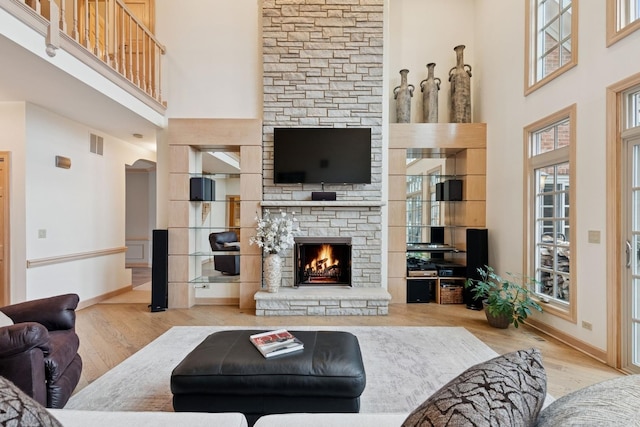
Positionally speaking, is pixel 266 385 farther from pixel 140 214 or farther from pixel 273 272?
pixel 140 214

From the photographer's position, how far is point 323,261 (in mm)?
4773

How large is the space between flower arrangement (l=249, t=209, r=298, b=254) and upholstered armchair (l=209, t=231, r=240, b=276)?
0.38m

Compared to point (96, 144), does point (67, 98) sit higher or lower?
higher

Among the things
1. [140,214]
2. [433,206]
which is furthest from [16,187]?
[433,206]

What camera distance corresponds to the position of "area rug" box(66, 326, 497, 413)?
2.19 meters

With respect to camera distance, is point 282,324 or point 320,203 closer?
point 282,324

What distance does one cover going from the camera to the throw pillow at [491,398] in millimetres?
725

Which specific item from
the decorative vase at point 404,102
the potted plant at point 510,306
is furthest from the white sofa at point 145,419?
the decorative vase at point 404,102

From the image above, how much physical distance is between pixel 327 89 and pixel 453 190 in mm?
2393

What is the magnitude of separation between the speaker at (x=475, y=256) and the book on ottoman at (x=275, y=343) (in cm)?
334

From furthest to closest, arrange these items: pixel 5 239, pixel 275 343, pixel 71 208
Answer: pixel 71 208 → pixel 5 239 → pixel 275 343

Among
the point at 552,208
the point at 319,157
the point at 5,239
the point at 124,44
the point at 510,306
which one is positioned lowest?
the point at 510,306

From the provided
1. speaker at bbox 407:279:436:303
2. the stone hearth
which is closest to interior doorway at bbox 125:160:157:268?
the stone hearth

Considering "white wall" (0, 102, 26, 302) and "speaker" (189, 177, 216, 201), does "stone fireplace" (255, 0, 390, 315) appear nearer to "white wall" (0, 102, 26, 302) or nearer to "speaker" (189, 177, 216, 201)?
"speaker" (189, 177, 216, 201)
